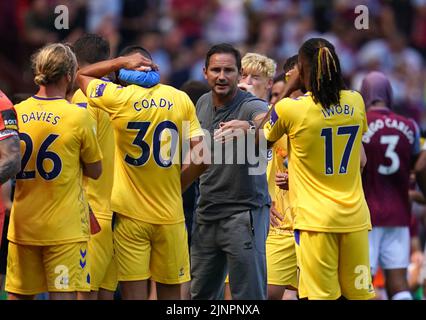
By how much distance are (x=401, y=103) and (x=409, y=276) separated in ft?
19.5

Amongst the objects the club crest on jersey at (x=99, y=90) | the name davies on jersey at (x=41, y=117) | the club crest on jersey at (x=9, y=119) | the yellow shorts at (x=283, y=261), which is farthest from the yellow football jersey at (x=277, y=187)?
the club crest on jersey at (x=9, y=119)

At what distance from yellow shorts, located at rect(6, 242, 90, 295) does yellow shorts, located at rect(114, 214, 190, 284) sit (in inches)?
15.1

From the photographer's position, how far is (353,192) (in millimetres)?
8977

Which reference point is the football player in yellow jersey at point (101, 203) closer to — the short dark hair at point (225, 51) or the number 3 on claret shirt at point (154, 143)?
the number 3 on claret shirt at point (154, 143)

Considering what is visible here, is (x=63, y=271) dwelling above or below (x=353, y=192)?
below

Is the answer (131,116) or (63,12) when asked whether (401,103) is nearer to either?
(63,12)

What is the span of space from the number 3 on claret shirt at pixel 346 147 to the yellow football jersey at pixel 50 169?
1681 mm

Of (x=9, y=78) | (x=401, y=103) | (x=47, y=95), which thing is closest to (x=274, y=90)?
(x=47, y=95)

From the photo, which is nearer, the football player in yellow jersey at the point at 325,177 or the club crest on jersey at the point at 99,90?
the football player in yellow jersey at the point at 325,177

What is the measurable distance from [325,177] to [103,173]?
184 cm

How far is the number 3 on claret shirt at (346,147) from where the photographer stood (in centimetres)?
886

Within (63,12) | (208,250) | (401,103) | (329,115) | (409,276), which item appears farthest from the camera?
A: (401,103)

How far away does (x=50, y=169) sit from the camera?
8859mm

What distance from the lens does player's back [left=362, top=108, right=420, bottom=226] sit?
11.8 metres
